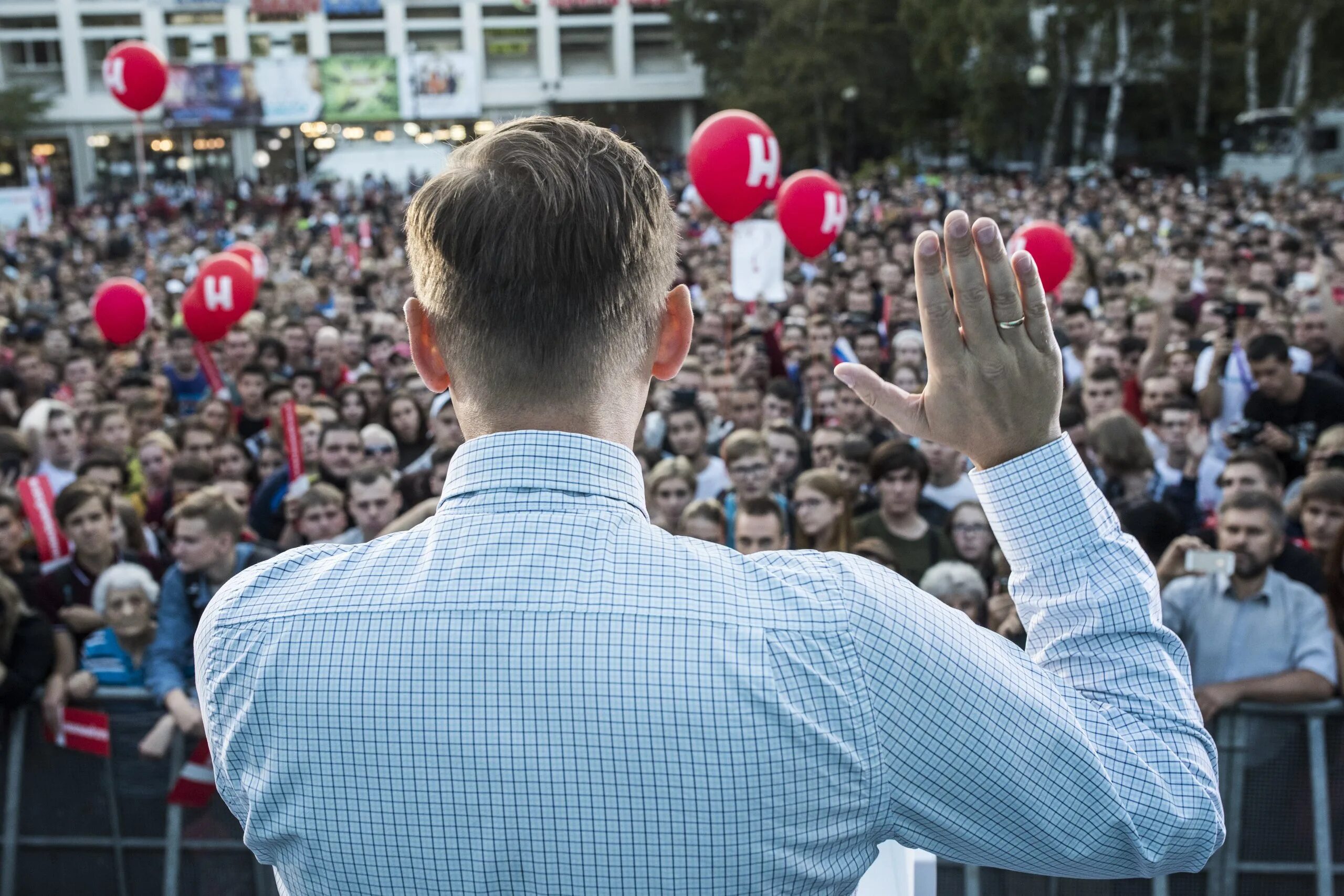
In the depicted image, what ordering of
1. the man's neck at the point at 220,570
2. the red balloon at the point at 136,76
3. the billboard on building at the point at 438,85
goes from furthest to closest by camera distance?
the billboard on building at the point at 438,85 → the red balloon at the point at 136,76 → the man's neck at the point at 220,570

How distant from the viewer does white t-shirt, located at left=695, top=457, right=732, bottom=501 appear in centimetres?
642

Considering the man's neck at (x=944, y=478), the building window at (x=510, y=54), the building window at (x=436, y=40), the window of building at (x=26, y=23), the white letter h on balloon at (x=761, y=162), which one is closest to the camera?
the man's neck at (x=944, y=478)

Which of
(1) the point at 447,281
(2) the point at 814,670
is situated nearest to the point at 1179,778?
(2) the point at 814,670

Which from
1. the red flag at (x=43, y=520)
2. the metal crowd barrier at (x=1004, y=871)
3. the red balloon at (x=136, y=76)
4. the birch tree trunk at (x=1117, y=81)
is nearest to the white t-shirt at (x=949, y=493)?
the metal crowd barrier at (x=1004, y=871)

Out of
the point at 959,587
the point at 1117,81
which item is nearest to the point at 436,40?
the point at 1117,81

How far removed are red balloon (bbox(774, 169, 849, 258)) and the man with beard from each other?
19.0 feet

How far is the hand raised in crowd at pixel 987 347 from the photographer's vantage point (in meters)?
1.05

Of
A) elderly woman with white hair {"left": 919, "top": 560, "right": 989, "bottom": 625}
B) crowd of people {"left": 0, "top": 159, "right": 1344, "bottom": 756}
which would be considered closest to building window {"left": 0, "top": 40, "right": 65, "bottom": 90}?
crowd of people {"left": 0, "top": 159, "right": 1344, "bottom": 756}

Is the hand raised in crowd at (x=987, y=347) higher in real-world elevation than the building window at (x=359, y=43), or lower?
lower

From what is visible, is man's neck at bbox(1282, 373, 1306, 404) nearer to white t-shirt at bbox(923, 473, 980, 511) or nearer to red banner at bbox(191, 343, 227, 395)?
white t-shirt at bbox(923, 473, 980, 511)

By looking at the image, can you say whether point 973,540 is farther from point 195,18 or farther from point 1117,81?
point 195,18

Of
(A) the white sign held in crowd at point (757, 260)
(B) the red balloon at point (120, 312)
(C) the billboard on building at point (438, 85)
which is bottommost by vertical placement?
(B) the red balloon at point (120, 312)

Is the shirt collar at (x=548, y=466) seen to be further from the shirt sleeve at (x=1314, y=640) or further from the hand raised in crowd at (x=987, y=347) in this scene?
the shirt sleeve at (x=1314, y=640)

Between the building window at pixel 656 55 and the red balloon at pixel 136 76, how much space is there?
4856 cm
